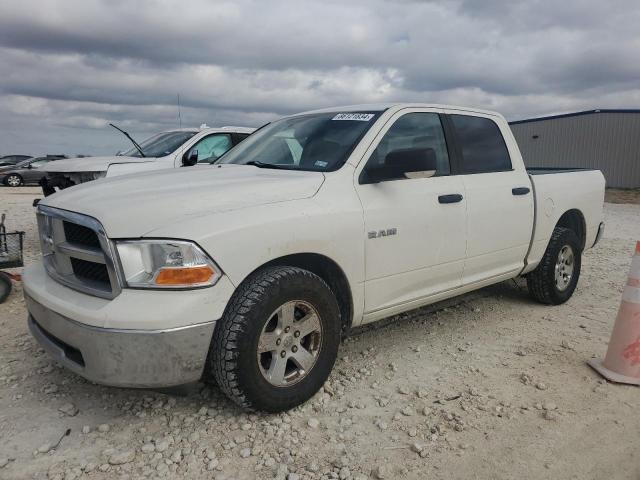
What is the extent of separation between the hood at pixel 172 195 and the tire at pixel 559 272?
2.84 meters

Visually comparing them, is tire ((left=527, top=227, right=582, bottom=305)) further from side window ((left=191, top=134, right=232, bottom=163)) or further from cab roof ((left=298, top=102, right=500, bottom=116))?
side window ((left=191, top=134, right=232, bottom=163))

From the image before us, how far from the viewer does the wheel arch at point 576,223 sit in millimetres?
5309

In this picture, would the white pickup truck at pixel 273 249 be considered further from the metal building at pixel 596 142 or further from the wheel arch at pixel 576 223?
the metal building at pixel 596 142

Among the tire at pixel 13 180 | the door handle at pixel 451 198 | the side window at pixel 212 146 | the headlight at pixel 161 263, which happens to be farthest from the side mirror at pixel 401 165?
the tire at pixel 13 180

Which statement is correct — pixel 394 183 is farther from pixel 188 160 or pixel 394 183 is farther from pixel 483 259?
pixel 188 160

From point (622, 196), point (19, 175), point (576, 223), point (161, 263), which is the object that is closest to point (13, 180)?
point (19, 175)

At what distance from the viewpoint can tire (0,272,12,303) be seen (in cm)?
494

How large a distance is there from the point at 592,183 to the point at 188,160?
170 inches

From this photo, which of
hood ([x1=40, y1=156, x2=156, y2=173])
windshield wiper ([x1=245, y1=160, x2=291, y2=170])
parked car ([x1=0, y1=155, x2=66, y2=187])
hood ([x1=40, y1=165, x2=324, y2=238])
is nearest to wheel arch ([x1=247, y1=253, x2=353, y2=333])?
hood ([x1=40, y1=165, x2=324, y2=238])

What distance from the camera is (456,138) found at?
4.14 m

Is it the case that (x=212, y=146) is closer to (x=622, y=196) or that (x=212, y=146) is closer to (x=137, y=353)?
(x=137, y=353)

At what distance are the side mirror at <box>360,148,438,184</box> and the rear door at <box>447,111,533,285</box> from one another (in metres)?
0.84

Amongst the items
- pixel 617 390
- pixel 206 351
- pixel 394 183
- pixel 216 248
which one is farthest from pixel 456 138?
pixel 206 351

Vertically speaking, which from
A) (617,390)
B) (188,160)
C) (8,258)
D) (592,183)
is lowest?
(617,390)
